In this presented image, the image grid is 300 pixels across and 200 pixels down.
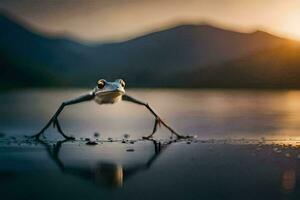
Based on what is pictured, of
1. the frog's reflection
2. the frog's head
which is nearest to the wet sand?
the frog's reflection

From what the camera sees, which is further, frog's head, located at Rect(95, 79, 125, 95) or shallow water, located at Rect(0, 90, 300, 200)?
frog's head, located at Rect(95, 79, 125, 95)

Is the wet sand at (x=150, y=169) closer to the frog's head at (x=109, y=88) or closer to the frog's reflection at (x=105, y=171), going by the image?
the frog's reflection at (x=105, y=171)

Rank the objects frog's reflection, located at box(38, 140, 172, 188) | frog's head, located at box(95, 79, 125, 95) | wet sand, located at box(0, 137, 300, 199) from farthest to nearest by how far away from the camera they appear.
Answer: frog's head, located at box(95, 79, 125, 95), frog's reflection, located at box(38, 140, 172, 188), wet sand, located at box(0, 137, 300, 199)

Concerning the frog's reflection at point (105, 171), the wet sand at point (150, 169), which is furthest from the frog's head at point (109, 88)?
the frog's reflection at point (105, 171)

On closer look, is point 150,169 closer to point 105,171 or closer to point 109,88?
point 105,171

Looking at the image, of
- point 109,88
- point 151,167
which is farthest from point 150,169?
point 109,88

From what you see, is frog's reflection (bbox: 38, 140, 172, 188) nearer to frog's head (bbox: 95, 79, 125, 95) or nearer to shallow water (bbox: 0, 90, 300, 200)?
shallow water (bbox: 0, 90, 300, 200)

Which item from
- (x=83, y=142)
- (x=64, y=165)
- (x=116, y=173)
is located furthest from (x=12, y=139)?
(x=116, y=173)

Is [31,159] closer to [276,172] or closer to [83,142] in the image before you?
[83,142]

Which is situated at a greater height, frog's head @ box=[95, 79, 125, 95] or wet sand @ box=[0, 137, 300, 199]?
frog's head @ box=[95, 79, 125, 95]
